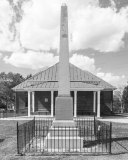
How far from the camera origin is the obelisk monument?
7820 mm

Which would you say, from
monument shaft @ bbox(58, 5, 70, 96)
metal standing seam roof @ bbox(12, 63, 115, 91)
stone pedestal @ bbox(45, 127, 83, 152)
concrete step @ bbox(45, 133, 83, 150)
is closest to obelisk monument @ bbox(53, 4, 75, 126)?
monument shaft @ bbox(58, 5, 70, 96)

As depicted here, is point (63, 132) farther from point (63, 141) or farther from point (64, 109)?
point (64, 109)

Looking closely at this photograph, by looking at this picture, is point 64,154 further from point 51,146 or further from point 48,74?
point 48,74

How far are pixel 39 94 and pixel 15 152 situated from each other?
1635cm

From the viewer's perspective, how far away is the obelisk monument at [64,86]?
7820 millimetres

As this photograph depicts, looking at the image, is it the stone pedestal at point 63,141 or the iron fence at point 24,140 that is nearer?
the iron fence at point 24,140

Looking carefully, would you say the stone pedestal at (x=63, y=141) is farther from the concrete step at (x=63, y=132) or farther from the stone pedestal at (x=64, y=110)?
the stone pedestal at (x=64, y=110)

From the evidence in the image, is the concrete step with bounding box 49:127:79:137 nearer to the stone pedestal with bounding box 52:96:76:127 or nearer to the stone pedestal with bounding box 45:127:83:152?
the stone pedestal with bounding box 45:127:83:152

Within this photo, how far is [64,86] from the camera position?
26.2 ft

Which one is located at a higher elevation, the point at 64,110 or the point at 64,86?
Result: the point at 64,86

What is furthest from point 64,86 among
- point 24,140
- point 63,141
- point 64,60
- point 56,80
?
point 56,80

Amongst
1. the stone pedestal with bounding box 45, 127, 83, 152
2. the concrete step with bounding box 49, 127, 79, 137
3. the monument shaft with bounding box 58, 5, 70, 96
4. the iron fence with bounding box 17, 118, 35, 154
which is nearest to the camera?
the iron fence with bounding box 17, 118, 35, 154

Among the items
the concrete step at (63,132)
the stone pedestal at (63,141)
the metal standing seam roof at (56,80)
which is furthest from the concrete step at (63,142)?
the metal standing seam roof at (56,80)

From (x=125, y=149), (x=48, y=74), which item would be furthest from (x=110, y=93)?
(x=125, y=149)
